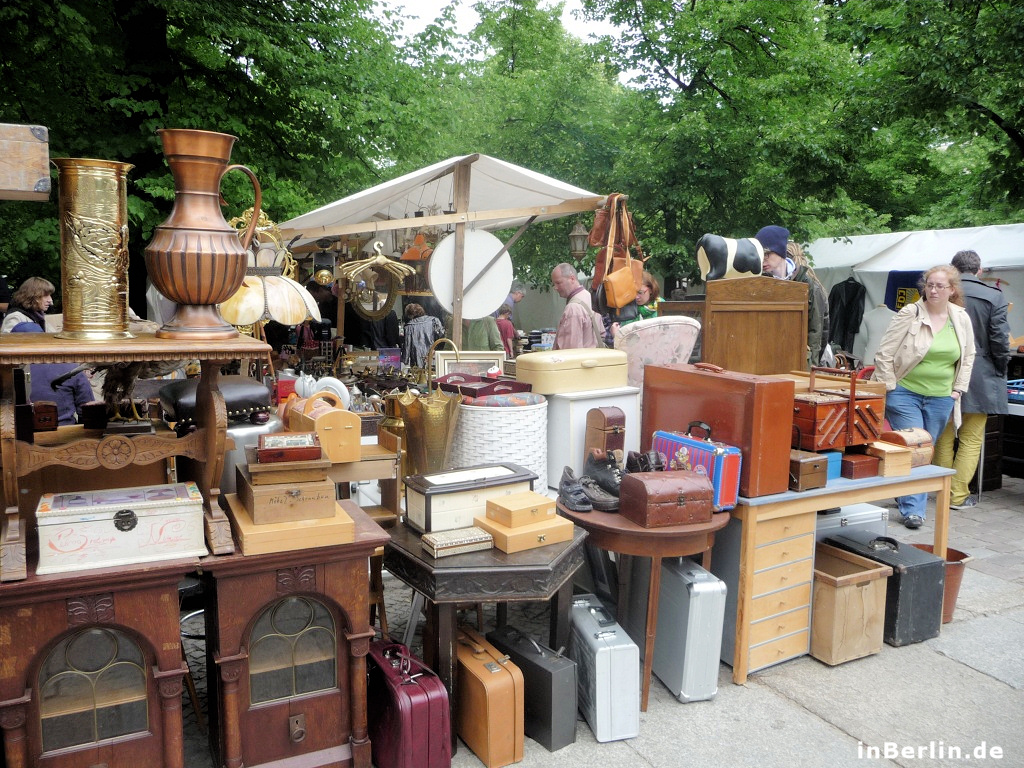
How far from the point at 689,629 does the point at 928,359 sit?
3.40 m

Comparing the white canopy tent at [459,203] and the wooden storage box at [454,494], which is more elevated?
the white canopy tent at [459,203]

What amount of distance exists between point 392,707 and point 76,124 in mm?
7524

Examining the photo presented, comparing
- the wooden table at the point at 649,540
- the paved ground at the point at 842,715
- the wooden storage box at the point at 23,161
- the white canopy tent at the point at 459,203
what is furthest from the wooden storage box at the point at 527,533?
the white canopy tent at the point at 459,203

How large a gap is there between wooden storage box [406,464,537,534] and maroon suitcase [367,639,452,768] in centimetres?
54

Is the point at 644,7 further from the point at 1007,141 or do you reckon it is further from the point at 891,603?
the point at 891,603

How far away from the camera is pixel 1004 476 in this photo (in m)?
7.82

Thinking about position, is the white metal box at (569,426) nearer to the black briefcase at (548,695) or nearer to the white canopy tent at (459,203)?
the black briefcase at (548,695)

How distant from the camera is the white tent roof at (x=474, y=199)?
5207 mm

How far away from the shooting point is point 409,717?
8.97 ft

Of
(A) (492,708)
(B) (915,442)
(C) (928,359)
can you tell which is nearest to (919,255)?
(C) (928,359)

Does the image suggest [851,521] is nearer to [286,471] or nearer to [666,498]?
[666,498]

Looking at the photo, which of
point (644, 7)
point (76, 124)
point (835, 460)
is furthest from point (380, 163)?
point (835, 460)

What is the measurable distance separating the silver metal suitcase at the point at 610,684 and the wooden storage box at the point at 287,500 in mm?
1265

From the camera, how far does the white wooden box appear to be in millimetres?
2340
